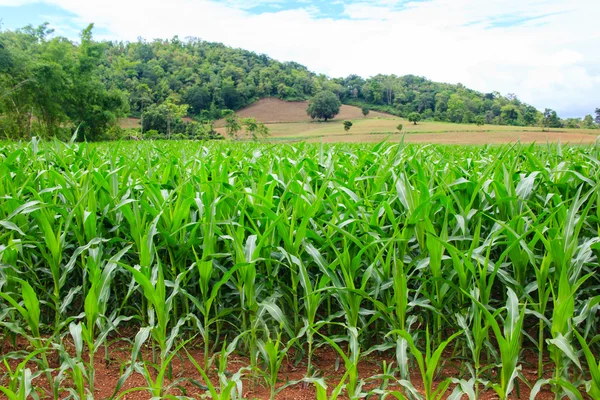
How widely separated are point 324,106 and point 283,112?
322 inches

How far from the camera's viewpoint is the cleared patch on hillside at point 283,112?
66.8m

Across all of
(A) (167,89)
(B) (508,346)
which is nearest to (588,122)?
(A) (167,89)

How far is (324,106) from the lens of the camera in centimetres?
6475

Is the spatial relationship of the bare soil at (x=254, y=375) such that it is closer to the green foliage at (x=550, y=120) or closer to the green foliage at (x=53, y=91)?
the green foliage at (x=53, y=91)

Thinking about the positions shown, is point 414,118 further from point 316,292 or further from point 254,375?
point 254,375

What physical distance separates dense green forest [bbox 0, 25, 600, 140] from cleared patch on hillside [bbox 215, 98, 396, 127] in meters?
2.28

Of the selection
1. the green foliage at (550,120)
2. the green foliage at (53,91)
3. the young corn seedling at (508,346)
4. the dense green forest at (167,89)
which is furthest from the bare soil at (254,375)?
the green foliage at (550,120)

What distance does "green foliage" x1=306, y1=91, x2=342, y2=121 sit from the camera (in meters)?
64.8

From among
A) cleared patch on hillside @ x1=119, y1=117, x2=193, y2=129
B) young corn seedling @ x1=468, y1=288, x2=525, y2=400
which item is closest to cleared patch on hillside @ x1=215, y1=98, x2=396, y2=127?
cleared patch on hillside @ x1=119, y1=117, x2=193, y2=129

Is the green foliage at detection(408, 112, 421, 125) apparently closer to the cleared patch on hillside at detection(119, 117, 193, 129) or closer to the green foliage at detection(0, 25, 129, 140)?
the cleared patch on hillside at detection(119, 117, 193, 129)

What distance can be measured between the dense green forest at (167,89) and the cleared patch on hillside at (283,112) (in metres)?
2.28

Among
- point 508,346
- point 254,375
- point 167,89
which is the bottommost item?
point 254,375

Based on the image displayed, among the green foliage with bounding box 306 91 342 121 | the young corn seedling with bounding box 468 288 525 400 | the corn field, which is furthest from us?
the green foliage with bounding box 306 91 342 121

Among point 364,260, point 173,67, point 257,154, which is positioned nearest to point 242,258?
point 364,260
